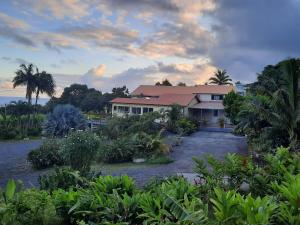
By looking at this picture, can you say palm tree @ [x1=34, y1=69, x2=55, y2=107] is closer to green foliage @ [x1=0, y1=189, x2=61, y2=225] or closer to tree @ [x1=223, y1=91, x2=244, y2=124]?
tree @ [x1=223, y1=91, x2=244, y2=124]

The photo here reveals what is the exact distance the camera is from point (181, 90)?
163 ft

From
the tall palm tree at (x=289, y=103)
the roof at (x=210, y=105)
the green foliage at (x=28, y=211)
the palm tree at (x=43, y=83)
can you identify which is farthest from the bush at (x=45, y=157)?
the palm tree at (x=43, y=83)

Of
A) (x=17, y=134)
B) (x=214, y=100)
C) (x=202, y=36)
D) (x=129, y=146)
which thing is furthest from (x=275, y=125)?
(x=214, y=100)

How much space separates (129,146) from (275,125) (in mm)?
8681

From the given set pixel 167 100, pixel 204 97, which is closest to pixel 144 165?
pixel 167 100

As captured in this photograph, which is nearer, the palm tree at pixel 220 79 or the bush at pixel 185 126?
the bush at pixel 185 126

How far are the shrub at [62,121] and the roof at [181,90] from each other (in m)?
18.8

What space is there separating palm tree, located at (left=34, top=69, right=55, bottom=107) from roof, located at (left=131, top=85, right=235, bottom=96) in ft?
40.0

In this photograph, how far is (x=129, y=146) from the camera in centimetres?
2116

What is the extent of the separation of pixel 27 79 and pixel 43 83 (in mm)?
2234

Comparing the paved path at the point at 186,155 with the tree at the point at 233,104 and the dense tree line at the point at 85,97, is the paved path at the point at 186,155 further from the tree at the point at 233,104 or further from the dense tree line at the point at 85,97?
the dense tree line at the point at 85,97

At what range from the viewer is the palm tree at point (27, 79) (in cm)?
4902

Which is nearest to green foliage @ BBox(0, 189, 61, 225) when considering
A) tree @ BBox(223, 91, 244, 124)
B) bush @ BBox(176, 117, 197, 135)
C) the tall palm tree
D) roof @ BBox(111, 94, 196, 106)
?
the tall palm tree

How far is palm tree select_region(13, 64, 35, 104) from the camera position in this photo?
161 ft
